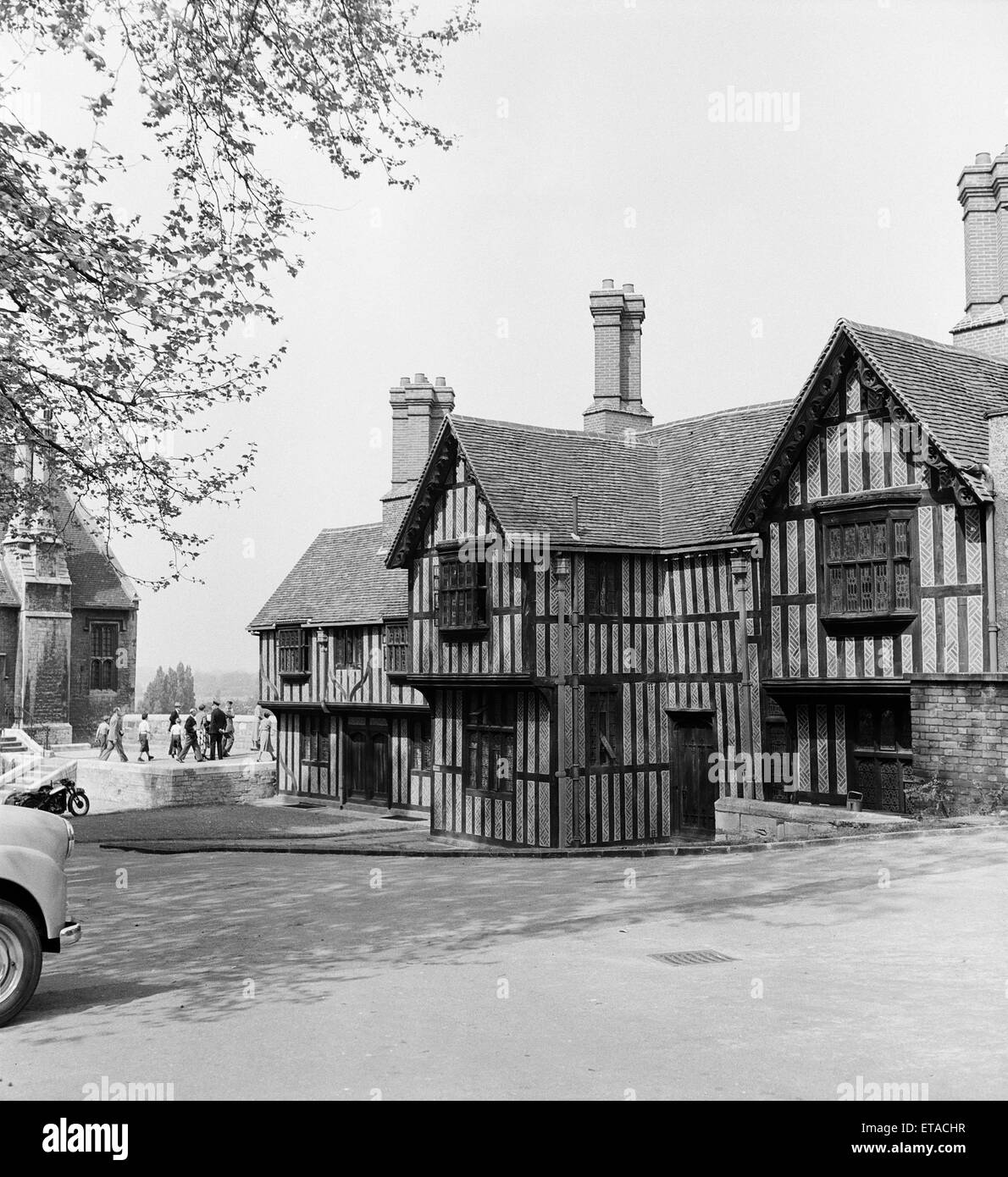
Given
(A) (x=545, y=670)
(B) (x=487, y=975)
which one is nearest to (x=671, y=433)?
(A) (x=545, y=670)

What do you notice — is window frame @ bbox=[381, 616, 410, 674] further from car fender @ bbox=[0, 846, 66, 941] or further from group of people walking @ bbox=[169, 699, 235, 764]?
car fender @ bbox=[0, 846, 66, 941]

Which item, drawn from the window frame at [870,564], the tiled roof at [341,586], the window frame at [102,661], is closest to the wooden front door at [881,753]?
the window frame at [870,564]

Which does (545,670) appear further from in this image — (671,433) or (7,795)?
(7,795)

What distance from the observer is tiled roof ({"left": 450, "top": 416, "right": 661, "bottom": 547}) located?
→ 22562 mm

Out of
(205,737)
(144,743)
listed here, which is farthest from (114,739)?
(205,737)

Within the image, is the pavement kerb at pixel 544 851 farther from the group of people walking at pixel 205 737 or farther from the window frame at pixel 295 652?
the group of people walking at pixel 205 737

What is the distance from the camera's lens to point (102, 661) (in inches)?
1893

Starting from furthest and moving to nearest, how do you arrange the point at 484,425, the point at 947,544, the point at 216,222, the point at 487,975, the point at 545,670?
1. the point at 484,425
2. the point at 545,670
3. the point at 947,544
4. the point at 216,222
5. the point at 487,975

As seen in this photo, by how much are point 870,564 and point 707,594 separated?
4667mm

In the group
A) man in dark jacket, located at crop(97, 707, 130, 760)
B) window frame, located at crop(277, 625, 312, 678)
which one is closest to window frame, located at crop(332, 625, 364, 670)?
window frame, located at crop(277, 625, 312, 678)

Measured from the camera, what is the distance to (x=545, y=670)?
21938 millimetres

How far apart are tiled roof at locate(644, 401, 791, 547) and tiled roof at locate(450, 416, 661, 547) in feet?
1.32

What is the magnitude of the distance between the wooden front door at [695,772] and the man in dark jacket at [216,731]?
62.3 feet

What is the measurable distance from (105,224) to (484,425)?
1381cm
